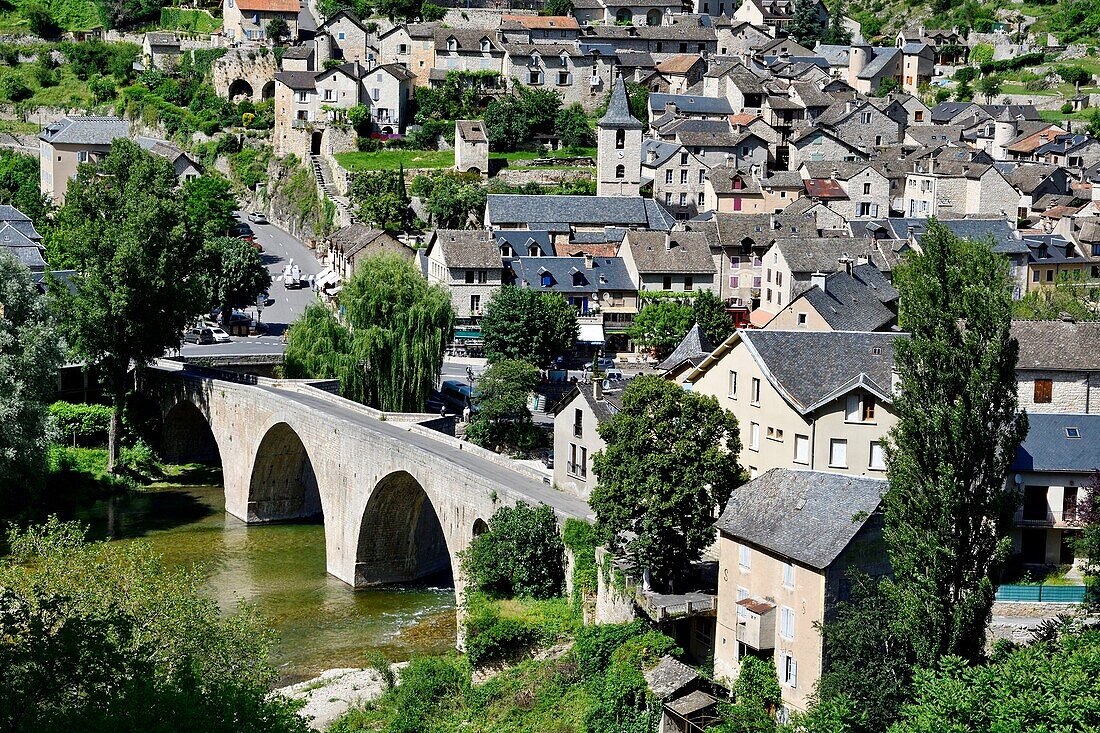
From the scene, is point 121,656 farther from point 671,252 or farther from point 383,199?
point 383,199

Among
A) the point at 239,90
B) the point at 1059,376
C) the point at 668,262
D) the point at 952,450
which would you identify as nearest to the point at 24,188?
the point at 239,90

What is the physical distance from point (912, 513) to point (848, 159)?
216 feet

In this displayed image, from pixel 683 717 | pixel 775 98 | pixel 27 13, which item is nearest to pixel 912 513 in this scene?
pixel 683 717

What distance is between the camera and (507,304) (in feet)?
236

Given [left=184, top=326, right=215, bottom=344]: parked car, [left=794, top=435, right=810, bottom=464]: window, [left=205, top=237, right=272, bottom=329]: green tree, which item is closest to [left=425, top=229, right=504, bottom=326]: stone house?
[left=205, top=237, right=272, bottom=329]: green tree

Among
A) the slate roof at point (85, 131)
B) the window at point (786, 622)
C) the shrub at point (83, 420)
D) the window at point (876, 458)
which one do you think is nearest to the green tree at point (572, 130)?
the slate roof at point (85, 131)

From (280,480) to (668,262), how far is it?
25.9m

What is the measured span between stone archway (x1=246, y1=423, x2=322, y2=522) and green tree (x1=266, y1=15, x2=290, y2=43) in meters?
59.3

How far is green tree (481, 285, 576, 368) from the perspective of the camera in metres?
71.4

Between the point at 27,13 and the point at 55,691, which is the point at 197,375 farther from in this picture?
the point at 27,13

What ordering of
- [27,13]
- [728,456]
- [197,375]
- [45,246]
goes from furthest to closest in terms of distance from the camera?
1. [27,13]
2. [45,246]
3. [197,375]
4. [728,456]

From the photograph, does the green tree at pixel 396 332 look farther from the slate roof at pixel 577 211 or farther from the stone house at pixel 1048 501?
the stone house at pixel 1048 501

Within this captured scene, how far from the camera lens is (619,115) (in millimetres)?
93750

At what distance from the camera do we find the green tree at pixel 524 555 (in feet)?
143
